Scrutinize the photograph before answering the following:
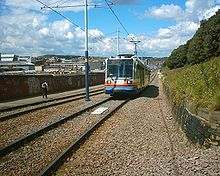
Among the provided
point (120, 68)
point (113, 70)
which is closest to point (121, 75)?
point (120, 68)

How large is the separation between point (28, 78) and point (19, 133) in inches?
767

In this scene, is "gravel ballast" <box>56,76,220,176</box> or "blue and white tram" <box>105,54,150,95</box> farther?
"blue and white tram" <box>105,54,150,95</box>

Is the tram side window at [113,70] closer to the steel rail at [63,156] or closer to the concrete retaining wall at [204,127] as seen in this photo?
the steel rail at [63,156]

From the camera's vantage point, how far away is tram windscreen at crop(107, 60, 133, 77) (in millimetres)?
23656

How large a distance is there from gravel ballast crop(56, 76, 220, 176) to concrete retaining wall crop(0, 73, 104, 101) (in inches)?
602

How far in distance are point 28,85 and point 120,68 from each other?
1034 centimetres

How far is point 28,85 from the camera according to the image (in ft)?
98.9

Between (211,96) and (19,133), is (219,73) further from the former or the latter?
(19,133)

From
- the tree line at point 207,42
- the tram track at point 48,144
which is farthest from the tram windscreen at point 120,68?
the tree line at point 207,42

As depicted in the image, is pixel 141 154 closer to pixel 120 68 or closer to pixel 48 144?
pixel 48 144

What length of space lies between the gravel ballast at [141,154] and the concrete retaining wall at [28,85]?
1530 centimetres

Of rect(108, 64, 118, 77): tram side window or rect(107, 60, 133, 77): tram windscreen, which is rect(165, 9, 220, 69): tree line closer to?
rect(107, 60, 133, 77): tram windscreen

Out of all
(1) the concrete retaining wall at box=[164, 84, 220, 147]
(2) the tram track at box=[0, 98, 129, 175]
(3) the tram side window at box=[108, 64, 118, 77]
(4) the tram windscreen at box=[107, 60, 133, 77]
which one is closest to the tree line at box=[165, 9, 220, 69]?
(4) the tram windscreen at box=[107, 60, 133, 77]

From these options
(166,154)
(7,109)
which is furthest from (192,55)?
(166,154)
